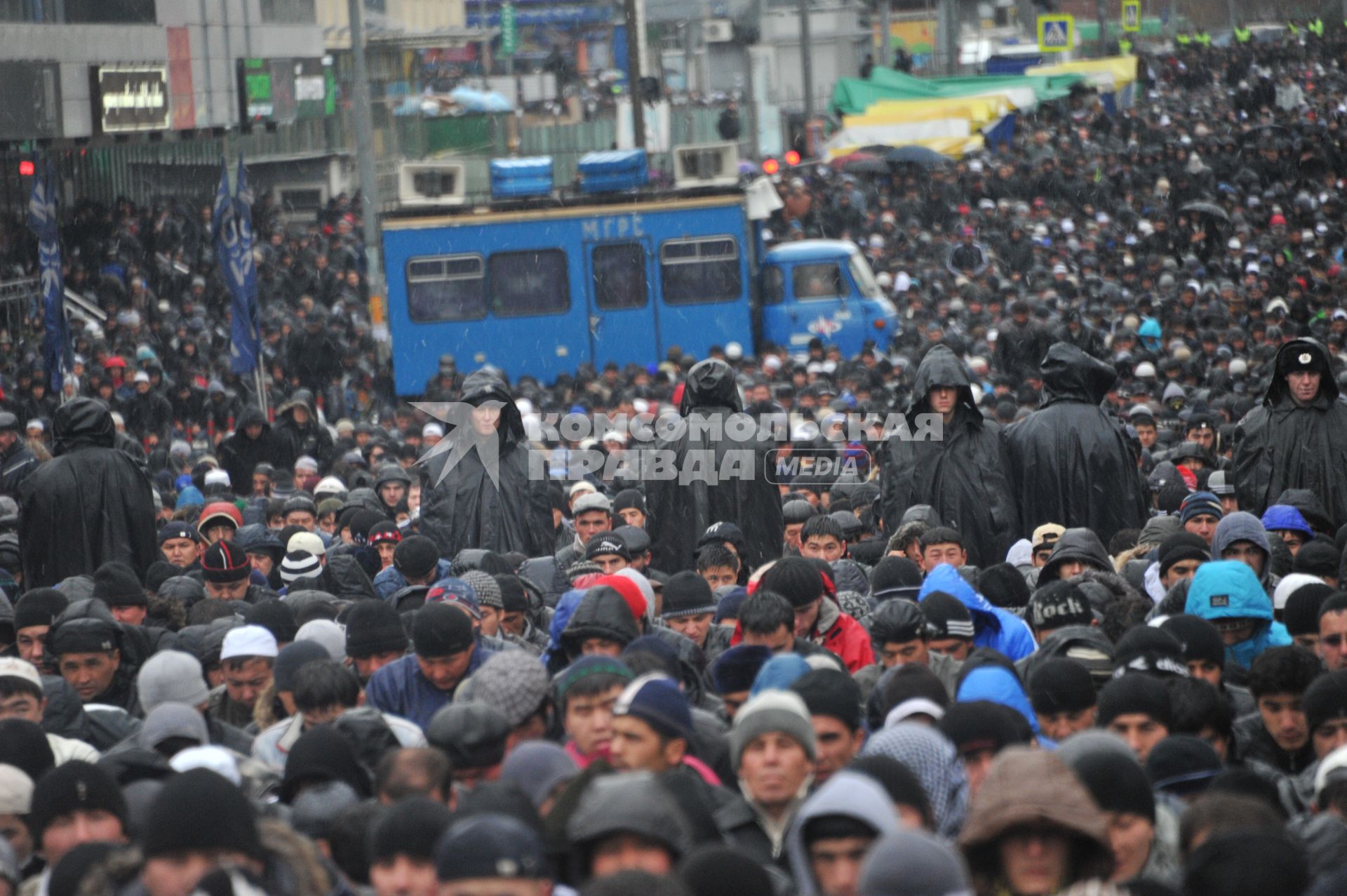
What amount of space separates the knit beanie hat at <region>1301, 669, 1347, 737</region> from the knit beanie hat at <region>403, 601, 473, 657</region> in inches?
106

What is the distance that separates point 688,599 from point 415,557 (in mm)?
1744

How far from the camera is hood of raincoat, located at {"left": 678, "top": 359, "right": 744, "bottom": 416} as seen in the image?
10.1 metres

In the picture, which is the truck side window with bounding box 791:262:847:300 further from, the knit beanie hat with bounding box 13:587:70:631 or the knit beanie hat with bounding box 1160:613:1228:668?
the knit beanie hat with bounding box 1160:613:1228:668

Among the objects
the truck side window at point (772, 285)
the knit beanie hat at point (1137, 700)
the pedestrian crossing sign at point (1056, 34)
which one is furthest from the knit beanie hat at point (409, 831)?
the pedestrian crossing sign at point (1056, 34)

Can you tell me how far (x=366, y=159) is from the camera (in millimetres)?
24094

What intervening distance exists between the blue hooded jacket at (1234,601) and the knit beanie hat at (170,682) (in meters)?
3.49

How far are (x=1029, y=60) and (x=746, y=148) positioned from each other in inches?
576

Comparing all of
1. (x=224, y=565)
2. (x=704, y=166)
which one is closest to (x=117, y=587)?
(x=224, y=565)

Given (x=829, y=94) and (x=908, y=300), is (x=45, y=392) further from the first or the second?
(x=829, y=94)

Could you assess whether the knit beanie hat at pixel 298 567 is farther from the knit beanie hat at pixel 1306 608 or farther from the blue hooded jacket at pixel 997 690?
the knit beanie hat at pixel 1306 608

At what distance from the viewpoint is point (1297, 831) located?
474 centimetres

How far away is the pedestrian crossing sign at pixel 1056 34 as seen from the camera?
134 feet

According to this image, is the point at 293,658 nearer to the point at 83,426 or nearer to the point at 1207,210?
the point at 83,426

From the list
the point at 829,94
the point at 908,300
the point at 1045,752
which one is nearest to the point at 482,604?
the point at 1045,752
